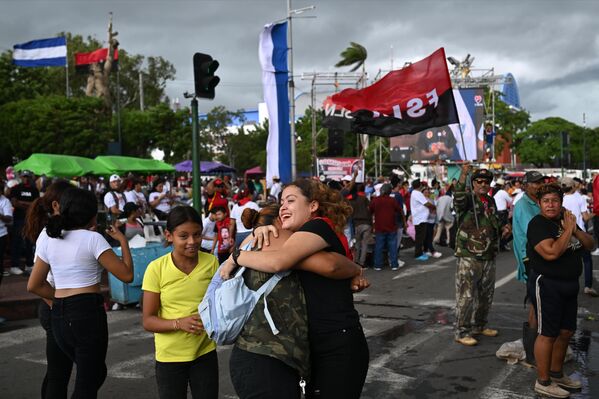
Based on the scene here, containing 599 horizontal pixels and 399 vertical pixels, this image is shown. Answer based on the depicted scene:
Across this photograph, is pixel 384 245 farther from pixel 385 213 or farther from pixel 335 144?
pixel 335 144

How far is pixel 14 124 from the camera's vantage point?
130 feet

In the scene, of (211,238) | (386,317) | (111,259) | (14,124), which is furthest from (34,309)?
(14,124)

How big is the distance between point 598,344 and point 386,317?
2505 mm

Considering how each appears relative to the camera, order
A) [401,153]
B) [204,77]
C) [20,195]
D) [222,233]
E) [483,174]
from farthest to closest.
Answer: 1. [401,153]
2. [20,195]
3. [222,233]
4. [204,77]
5. [483,174]

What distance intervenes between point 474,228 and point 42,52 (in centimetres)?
3218

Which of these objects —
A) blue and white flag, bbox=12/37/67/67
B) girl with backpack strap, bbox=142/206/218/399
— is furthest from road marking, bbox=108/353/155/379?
blue and white flag, bbox=12/37/67/67

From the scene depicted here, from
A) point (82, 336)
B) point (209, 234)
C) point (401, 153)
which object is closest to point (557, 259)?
point (82, 336)

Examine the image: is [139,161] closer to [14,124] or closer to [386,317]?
[14,124]

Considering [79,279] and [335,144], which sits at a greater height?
[335,144]

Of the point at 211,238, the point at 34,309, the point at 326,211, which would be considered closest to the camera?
the point at 326,211

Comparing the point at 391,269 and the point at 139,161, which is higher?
the point at 139,161

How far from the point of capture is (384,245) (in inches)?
488

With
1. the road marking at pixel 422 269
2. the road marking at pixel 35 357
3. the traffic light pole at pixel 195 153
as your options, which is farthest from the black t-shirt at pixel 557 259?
the road marking at pixel 422 269

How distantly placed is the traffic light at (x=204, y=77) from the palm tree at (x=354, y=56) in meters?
31.8
